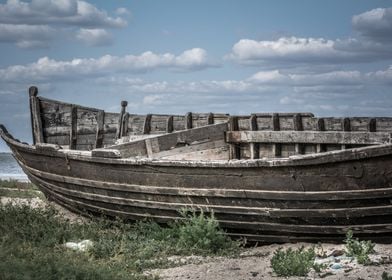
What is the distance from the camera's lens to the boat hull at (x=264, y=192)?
325 inches

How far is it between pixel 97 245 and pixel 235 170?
7.82 feet

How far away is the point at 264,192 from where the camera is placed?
29.6 feet

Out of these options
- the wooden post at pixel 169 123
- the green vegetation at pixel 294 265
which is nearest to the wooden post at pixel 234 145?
the wooden post at pixel 169 123

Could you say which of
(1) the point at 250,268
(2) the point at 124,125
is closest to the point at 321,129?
(1) the point at 250,268

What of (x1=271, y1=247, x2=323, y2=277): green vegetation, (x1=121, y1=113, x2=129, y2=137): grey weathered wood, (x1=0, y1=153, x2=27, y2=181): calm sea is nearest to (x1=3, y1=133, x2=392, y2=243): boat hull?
(x1=271, y1=247, x2=323, y2=277): green vegetation

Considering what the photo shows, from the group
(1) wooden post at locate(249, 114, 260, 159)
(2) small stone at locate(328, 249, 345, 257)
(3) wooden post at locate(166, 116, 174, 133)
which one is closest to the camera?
(2) small stone at locate(328, 249, 345, 257)

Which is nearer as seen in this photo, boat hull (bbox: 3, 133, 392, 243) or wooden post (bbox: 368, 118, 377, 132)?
boat hull (bbox: 3, 133, 392, 243)

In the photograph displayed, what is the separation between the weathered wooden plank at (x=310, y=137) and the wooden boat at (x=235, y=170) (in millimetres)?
18

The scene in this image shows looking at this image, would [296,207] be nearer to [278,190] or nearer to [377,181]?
[278,190]

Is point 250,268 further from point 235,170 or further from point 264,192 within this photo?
point 235,170

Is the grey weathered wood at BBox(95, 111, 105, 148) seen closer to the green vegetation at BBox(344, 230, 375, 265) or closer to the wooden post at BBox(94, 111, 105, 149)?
the wooden post at BBox(94, 111, 105, 149)

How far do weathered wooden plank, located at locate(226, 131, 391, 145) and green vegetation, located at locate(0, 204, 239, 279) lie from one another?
8.02ft

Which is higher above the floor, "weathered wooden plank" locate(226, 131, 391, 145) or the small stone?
"weathered wooden plank" locate(226, 131, 391, 145)

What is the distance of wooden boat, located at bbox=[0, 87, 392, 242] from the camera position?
27.6 ft
